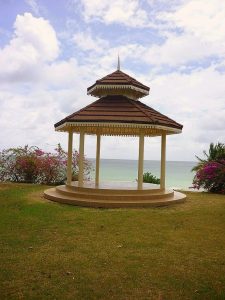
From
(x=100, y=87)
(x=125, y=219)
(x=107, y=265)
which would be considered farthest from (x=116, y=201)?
(x=107, y=265)

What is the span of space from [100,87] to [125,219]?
241 inches

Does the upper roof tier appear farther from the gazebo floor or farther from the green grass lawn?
the green grass lawn

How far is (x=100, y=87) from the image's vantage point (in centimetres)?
1417

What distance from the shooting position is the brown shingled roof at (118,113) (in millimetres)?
12492

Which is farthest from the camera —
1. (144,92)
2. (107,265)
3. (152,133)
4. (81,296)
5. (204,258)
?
(152,133)

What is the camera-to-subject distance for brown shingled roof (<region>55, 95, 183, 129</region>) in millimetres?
12492

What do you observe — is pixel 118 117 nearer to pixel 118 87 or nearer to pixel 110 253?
pixel 118 87

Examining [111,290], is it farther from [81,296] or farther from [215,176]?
[215,176]

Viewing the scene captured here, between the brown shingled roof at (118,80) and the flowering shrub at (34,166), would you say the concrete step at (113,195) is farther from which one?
the flowering shrub at (34,166)

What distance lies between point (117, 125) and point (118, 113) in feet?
2.37

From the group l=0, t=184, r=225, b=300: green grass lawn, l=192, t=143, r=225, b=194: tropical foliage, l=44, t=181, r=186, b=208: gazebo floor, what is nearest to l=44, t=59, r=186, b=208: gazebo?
l=44, t=181, r=186, b=208: gazebo floor

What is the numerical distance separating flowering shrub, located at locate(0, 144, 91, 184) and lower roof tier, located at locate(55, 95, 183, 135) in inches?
214

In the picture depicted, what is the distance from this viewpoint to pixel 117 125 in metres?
12.4

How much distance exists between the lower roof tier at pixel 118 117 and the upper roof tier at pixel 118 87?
0.87 ft
